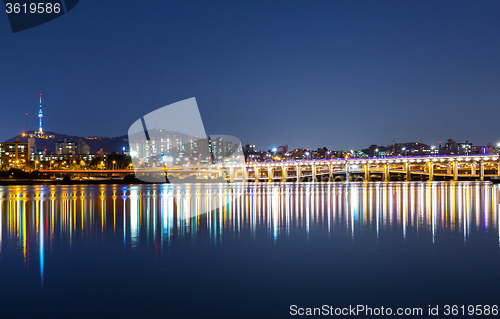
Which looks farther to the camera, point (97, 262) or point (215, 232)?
point (215, 232)

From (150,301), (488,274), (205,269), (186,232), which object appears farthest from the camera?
(186,232)

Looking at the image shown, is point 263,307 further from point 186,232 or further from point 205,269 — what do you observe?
point 186,232

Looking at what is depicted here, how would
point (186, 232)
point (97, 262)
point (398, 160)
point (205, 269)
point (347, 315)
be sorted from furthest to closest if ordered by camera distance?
point (398, 160), point (186, 232), point (97, 262), point (205, 269), point (347, 315)

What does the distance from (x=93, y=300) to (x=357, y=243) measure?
10324 millimetres

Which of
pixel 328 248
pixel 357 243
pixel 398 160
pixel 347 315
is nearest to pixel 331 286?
pixel 347 315

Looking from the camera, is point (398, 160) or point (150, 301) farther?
point (398, 160)

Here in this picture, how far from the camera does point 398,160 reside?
148 metres

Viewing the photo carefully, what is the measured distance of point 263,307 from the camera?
31.1 ft

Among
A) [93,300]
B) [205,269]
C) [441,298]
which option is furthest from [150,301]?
[441,298]

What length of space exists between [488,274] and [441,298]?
2936 mm

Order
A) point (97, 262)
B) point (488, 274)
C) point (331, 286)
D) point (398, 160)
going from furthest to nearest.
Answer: point (398, 160), point (97, 262), point (488, 274), point (331, 286)

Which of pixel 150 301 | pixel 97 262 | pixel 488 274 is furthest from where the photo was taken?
pixel 97 262

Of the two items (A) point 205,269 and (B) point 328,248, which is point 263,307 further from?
(B) point 328,248

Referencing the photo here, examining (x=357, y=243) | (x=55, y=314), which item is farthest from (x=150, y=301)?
A: (x=357, y=243)
